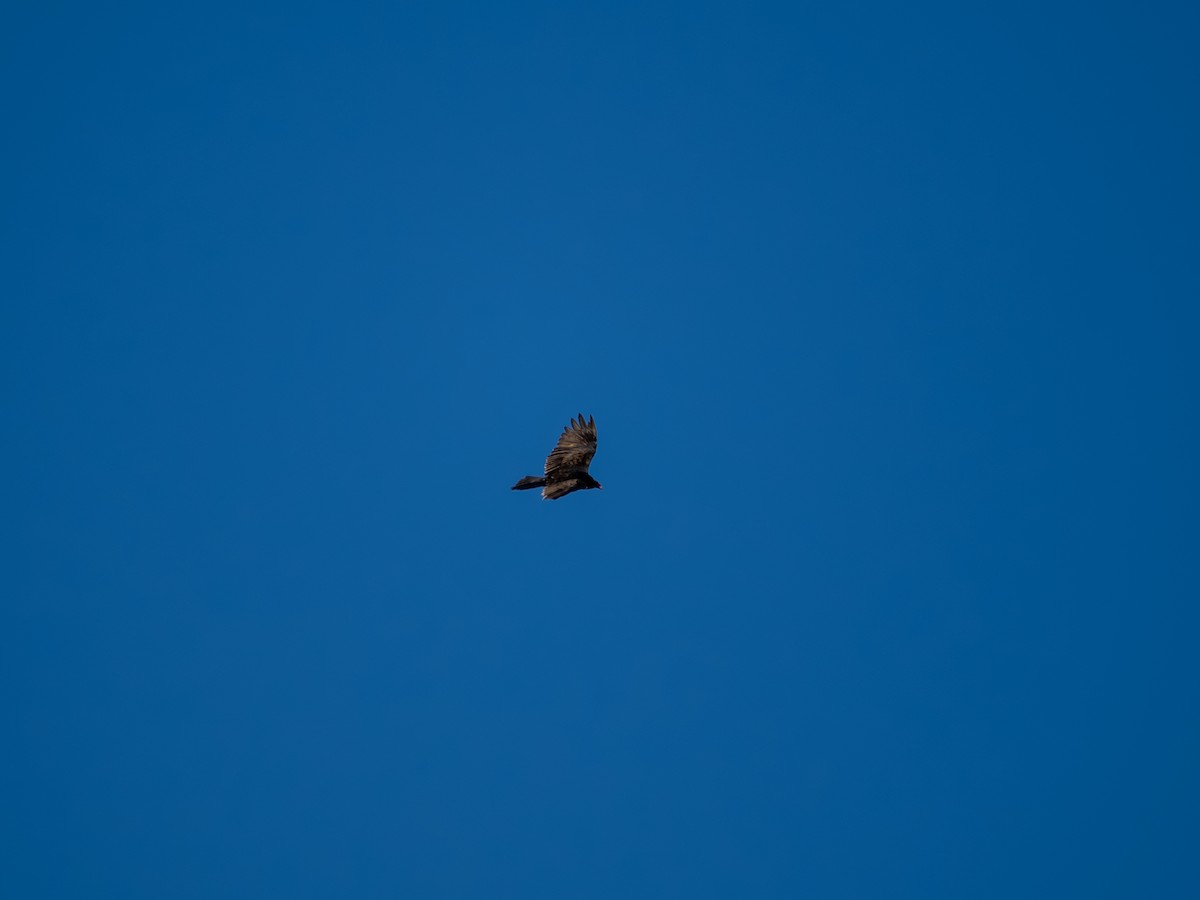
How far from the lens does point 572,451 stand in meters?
36.9

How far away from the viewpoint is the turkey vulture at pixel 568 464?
36.8 meters

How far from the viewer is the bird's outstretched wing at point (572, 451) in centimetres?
3684

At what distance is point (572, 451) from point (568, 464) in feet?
1.32

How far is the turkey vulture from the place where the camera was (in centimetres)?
3681

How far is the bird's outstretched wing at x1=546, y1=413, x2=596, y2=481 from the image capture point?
36844mm

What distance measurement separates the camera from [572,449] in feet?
121

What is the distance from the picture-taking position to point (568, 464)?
1458 inches
